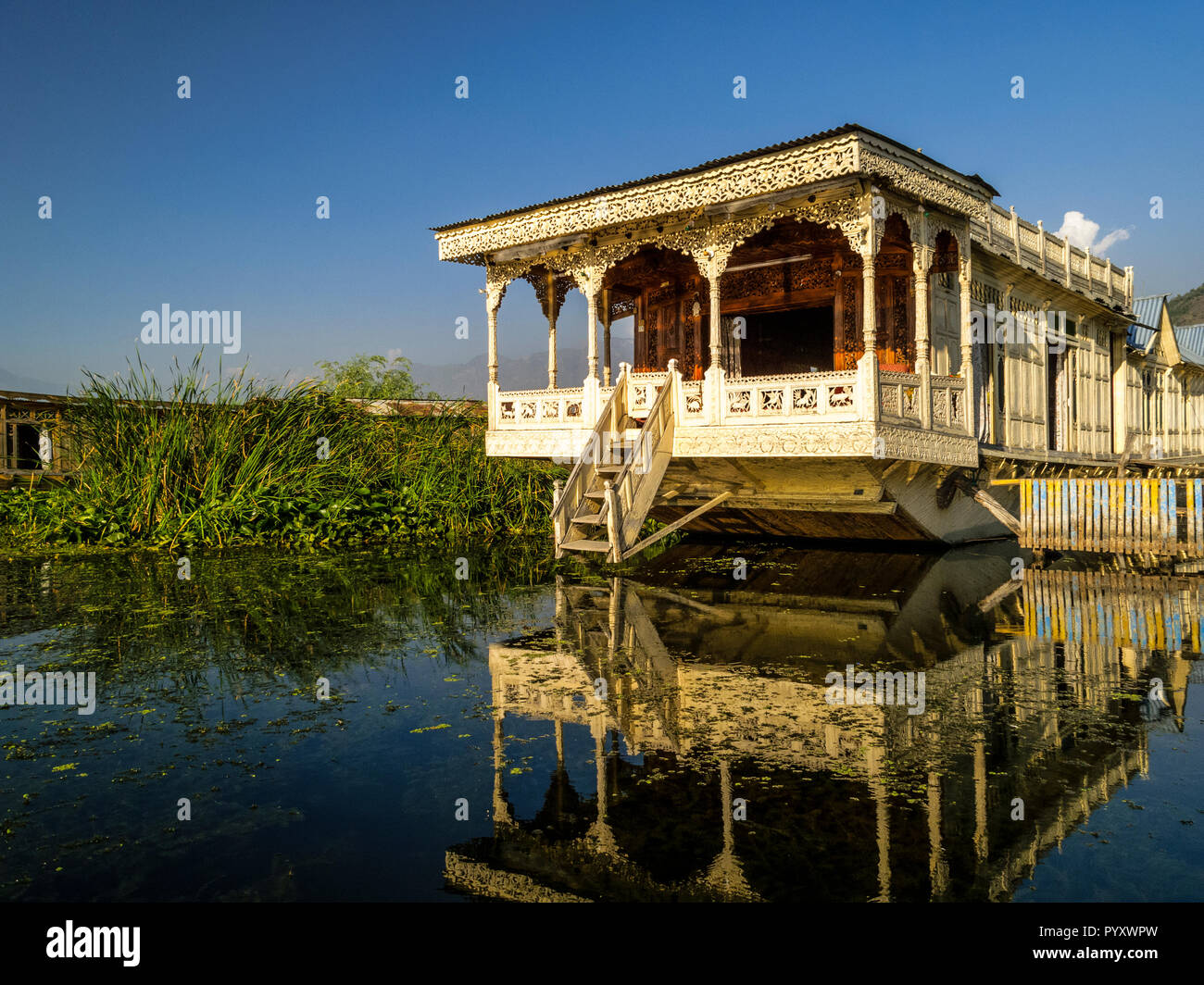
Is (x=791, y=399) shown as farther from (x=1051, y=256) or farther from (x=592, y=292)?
(x=1051, y=256)

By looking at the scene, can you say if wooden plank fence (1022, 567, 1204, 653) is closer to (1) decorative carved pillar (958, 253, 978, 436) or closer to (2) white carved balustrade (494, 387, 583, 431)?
(1) decorative carved pillar (958, 253, 978, 436)

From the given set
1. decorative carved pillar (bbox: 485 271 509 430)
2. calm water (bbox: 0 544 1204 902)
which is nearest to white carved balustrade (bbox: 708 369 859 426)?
calm water (bbox: 0 544 1204 902)

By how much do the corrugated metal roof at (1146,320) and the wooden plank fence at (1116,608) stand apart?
43.0ft

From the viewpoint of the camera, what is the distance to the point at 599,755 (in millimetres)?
4414

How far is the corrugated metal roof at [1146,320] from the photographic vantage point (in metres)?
22.0

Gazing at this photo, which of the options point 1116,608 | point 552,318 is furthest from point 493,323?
point 1116,608

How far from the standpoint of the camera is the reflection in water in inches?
124

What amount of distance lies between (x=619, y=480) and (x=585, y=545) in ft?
3.23

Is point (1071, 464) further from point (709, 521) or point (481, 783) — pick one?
point (481, 783)
